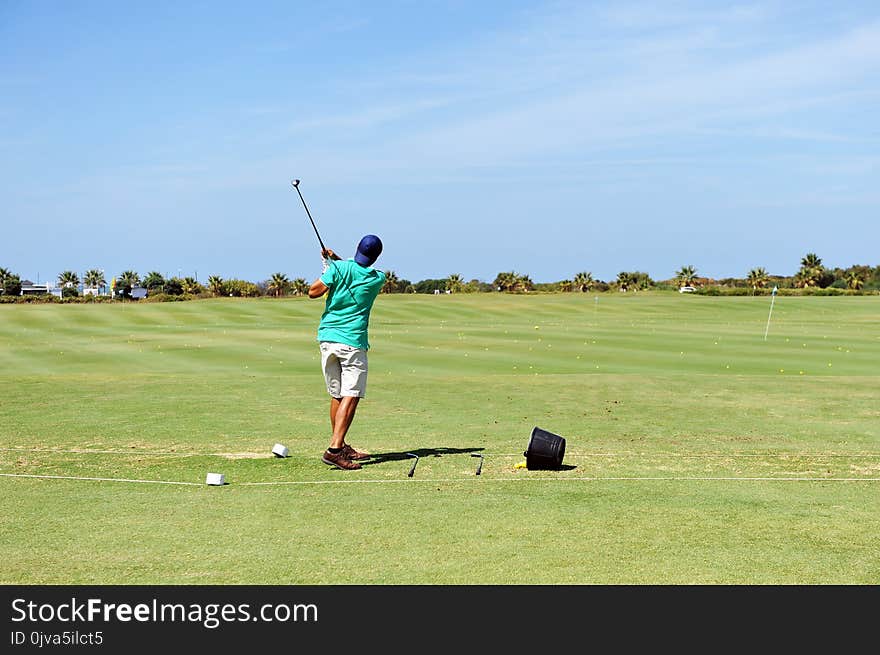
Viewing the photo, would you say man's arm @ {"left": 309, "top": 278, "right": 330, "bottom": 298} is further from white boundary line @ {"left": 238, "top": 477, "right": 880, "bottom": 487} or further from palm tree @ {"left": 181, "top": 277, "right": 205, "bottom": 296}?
palm tree @ {"left": 181, "top": 277, "right": 205, "bottom": 296}

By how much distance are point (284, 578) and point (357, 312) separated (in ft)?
16.6

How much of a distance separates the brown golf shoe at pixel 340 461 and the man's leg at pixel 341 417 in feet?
0.38

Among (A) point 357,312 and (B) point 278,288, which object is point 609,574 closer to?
Answer: (A) point 357,312

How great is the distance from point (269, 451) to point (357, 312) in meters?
2.22

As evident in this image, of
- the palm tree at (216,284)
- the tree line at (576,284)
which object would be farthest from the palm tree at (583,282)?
the palm tree at (216,284)

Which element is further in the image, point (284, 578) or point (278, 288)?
point (278, 288)

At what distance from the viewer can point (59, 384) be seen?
64.9 feet

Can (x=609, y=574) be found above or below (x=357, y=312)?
below

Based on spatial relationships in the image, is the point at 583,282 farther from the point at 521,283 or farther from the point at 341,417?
the point at 341,417

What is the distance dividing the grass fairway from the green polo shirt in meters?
1.48

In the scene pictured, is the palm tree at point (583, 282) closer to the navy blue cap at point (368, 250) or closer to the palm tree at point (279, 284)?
the palm tree at point (279, 284)
